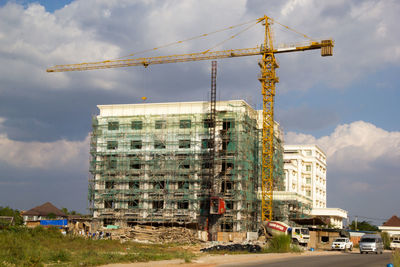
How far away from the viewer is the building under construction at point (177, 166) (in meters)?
78.9

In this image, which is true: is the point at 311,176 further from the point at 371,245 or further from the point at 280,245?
the point at 280,245

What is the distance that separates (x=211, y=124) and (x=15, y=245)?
50840 mm

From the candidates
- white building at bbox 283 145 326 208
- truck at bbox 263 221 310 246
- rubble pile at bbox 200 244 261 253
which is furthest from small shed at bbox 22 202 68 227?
rubble pile at bbox 200 244 261 253

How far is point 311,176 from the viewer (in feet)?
420

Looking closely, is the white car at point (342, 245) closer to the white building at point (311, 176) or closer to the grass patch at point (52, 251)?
the grass patch at point (52, 251)

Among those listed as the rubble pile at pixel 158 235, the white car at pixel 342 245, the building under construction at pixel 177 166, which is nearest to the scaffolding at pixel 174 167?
the building under construction at pixel 177 166

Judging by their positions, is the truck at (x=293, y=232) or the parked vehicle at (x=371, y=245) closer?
the parked vehicle at (x=371, y=245)

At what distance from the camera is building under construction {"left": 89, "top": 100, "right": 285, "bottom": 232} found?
259 feet

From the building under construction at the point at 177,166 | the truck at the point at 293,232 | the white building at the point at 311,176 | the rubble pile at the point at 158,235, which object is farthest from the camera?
the white building at the point at 311,176

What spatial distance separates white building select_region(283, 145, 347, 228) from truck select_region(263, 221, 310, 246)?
167 feet

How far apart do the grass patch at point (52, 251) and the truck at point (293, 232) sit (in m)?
22.5

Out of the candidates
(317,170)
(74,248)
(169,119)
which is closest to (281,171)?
(169,119)

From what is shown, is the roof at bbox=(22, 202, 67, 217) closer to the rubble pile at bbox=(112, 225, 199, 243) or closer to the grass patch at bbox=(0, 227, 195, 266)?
the rubble pile at bbox=(112, 225, 199, 243)

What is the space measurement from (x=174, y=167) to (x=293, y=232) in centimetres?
2688
